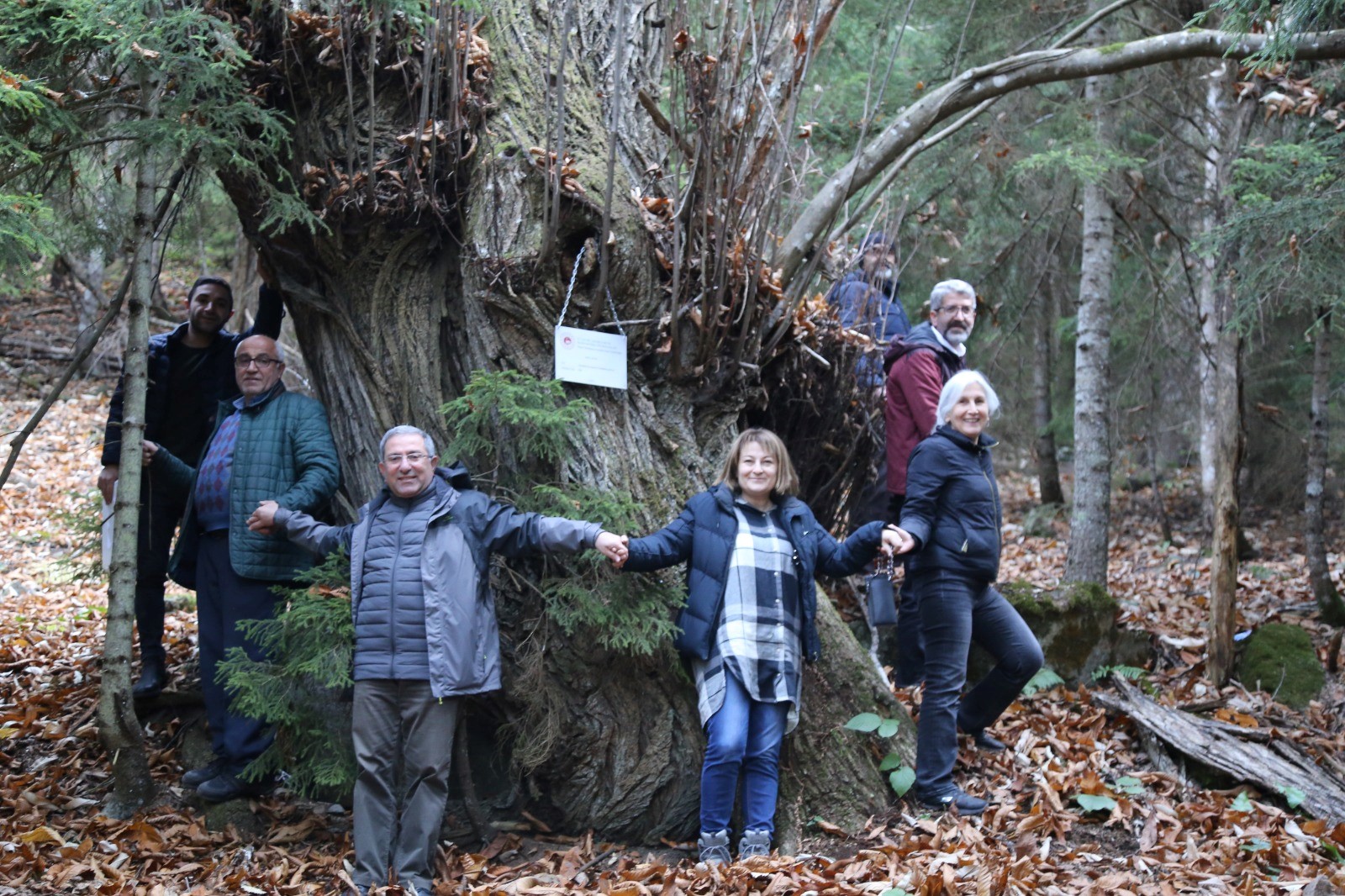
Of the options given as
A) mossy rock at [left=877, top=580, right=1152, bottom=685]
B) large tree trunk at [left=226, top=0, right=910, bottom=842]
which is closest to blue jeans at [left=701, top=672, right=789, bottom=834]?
large tree trunk at [left=226, top=0, right=910, bottom=842]

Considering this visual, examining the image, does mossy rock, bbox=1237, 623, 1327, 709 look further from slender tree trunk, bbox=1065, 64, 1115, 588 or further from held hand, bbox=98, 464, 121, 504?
held hand, bbox=98, 464, 121, 504

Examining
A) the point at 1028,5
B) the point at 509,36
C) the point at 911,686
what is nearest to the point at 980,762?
the point at 911,686

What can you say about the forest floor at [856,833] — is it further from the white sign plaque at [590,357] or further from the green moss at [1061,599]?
the white sign plaque at [590,357]

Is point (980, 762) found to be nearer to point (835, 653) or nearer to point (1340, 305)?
point (835, 653)

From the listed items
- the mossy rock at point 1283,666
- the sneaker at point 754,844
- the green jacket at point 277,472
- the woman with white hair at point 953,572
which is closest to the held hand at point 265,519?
the green jacket at point 277,472

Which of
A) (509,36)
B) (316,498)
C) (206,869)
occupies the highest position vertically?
(509,36)

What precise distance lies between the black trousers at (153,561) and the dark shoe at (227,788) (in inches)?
43.8

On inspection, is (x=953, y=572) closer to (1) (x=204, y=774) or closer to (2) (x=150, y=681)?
(1) (x=204, y=774)

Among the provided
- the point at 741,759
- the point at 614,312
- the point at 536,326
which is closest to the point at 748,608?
the point at 741,759

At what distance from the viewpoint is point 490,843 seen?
457 cm

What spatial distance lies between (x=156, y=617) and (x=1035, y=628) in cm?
490

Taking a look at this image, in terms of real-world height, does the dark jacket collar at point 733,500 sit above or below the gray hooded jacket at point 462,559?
above

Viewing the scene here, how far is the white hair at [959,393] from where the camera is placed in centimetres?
459

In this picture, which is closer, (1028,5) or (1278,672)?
(1278,672)
